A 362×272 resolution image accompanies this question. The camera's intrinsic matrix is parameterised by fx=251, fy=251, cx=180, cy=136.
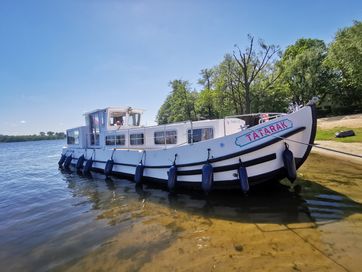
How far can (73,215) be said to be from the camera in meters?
9.63

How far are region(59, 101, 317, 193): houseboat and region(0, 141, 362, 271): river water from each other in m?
0.83

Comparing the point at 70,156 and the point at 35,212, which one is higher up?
the point at 70,156

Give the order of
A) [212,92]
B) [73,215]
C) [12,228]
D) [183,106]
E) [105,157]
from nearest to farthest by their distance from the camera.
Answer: [12,228] < [73,215] < [105,157] < [212,92] < [183,106]

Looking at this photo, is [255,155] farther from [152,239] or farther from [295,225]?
[152,239]

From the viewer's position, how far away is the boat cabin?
11.1 meters

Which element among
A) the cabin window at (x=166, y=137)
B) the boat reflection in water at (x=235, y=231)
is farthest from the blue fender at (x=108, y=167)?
the boat reflection in water at (x=235, y=231)

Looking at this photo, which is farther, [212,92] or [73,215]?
[212,92]

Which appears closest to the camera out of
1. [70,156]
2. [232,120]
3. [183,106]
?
[232,120]

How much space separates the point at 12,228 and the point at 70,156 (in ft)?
43.6

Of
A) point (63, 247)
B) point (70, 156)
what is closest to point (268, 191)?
point (63, 247)

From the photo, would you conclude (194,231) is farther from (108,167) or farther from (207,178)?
(108,167)

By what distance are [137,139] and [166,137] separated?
248 centimetres

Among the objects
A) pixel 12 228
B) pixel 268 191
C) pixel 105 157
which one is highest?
pixel 105 157

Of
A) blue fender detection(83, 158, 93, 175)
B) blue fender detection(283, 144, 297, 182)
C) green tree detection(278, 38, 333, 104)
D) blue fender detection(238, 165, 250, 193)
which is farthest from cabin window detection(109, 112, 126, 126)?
green tree detection(278, 38, 333, 104)
